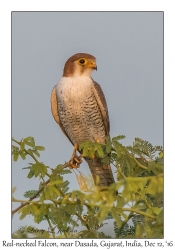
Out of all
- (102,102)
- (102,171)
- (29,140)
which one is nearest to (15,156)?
(29,140)

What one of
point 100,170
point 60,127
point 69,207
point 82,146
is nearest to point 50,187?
point 69,207

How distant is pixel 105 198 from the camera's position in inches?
69.4

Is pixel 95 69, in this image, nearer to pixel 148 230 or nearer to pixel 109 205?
pixel 148 230

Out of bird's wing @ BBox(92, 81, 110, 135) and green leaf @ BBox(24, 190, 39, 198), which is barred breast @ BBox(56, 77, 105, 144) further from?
green leaf @ BBox(24, 190, 39, 198)

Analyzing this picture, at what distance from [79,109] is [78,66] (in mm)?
434

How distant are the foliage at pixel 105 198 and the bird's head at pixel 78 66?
5.52ft

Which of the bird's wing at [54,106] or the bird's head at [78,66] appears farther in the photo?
the bird's wing at [54,106]

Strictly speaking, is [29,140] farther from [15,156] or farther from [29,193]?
[29,193]

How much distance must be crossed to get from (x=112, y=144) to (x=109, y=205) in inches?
41.3

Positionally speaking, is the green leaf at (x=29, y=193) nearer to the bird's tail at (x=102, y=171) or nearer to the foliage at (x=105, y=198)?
the foliage at (x=105, y=198)

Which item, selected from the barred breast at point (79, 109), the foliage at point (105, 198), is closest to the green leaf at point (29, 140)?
the foliage at point (105, 198)

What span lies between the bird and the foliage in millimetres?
1568

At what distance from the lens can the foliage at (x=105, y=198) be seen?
182cm

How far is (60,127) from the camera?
16.1 ft
